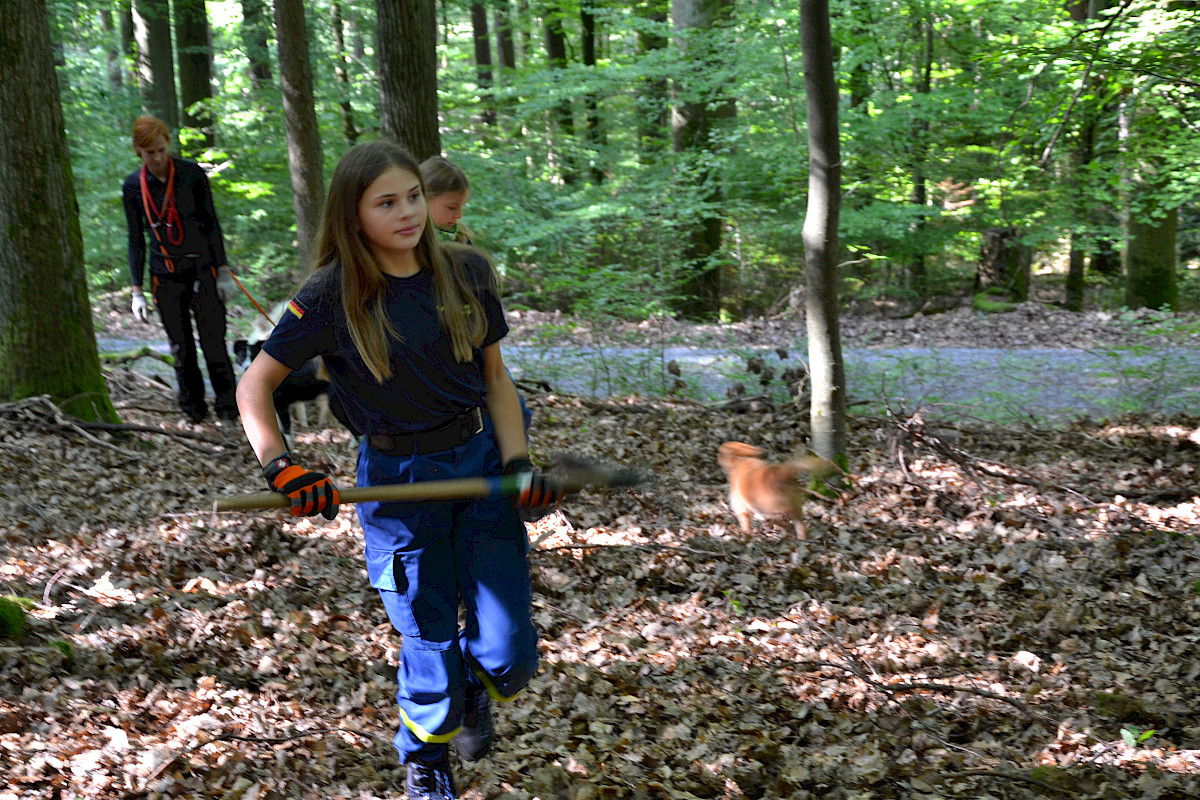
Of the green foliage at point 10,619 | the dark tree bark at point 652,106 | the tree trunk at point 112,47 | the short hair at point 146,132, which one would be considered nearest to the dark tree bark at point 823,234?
the short hair at point 146,132

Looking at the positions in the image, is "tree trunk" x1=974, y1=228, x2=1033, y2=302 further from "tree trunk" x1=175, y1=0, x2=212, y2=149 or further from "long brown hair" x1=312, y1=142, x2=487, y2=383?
"long brown hair" x1=312, y1=142, x2=487, y2=383

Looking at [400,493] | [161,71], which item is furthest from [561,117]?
[400,493]

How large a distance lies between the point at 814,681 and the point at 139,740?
2933mm

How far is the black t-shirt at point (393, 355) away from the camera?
9.14 feet

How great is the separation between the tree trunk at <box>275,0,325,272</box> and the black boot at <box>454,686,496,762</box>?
7.09 m

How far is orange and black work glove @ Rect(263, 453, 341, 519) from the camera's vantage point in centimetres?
262

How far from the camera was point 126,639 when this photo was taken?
13.4 feet

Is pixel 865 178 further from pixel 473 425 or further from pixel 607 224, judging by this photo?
pixel 473 425

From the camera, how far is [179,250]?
23.3 feet

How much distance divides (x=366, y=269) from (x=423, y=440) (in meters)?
0.56

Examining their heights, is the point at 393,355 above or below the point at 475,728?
above

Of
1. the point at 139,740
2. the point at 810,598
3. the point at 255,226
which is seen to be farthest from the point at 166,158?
the point at 255,226

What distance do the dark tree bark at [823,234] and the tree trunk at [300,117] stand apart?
17.8 feet

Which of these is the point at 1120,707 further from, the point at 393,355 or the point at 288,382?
the point at 288,382
